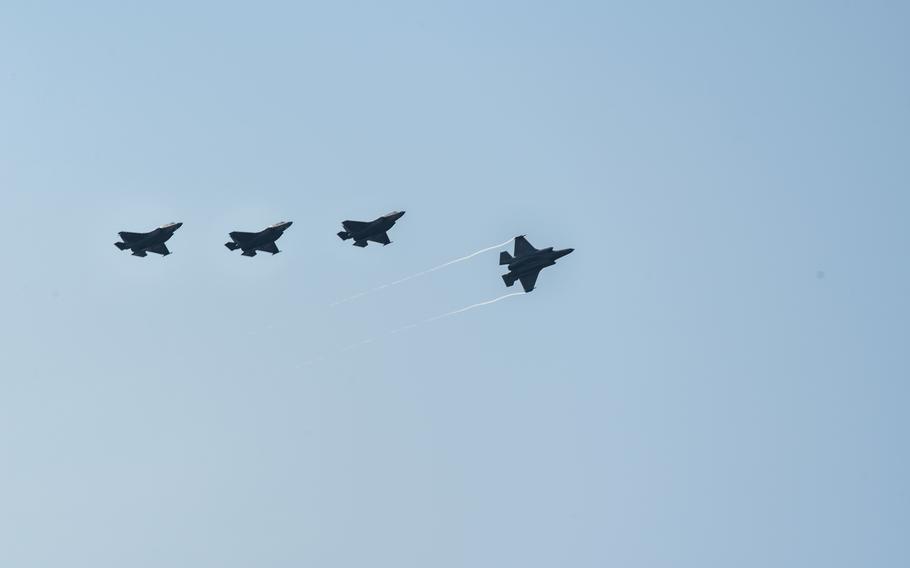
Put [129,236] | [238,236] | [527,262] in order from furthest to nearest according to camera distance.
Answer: [129,236] < [238,236] < [527,262]

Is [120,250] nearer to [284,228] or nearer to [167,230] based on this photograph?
[167,230]

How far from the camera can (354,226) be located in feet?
628

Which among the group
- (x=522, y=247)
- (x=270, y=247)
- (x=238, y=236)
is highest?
(x=238, y=236)

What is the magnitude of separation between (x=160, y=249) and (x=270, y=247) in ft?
44.0

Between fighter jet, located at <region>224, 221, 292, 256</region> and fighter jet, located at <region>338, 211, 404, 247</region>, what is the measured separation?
837 centimetres

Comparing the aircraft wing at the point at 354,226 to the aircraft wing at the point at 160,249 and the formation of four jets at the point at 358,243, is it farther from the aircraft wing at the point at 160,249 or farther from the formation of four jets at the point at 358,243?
the aircraft wing at the point at 160,249

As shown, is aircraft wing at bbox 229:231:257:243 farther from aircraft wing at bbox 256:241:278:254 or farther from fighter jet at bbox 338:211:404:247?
fighter jet at bbox 338:211:404:247

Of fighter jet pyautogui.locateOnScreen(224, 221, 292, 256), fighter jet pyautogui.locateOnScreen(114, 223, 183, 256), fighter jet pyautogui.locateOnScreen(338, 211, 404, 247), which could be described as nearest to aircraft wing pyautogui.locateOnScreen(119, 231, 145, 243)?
fighter jet pyautogui.locateOnScreen(114, 223, 183, 256)

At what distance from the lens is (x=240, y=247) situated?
193 meters

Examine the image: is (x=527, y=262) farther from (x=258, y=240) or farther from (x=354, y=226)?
(x=258, y=240)

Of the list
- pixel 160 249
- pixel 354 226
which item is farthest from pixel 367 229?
pixel 160 249

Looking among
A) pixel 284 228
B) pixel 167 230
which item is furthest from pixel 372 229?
pixel 167 230

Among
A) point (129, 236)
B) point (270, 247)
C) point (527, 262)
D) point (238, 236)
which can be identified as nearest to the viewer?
point (527, 262)

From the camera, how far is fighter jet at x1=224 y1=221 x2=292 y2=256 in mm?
193125
